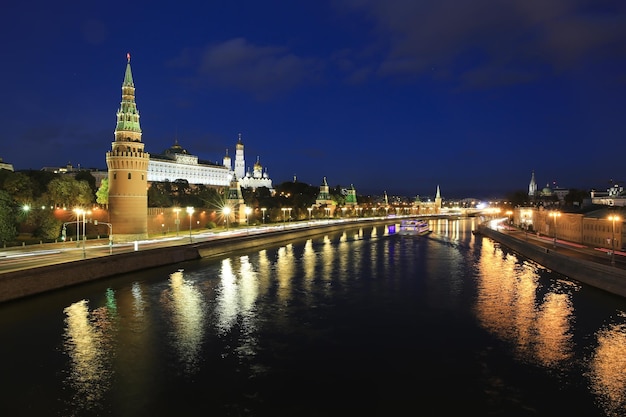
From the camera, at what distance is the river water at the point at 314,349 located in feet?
47.3

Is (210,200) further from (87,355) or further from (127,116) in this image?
(87,355)

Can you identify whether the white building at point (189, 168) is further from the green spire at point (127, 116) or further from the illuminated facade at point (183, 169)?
the green spire at point (127, 116)

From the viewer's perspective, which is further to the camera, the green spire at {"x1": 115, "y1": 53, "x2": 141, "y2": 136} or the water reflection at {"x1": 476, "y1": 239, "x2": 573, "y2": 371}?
the green spire at {"x1": 115, "y1": 53, "x2": 141, "y2": 136}

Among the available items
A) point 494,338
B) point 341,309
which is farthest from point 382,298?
point 494,338

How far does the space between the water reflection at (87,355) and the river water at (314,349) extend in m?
0.08

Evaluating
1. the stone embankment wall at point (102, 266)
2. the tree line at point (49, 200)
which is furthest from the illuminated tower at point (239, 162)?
the stone embankment wall at point (102, 266)

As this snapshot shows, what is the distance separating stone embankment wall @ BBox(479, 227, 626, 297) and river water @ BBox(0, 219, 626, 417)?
87 centimetres

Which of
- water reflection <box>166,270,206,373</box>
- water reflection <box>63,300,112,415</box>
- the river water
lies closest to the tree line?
the river water

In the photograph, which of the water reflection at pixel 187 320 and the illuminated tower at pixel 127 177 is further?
the illuminated tower at pixel 127 177

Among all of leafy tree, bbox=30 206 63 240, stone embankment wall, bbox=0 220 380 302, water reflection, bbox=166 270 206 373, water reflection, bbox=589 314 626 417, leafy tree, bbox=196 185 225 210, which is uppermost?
leafy tree, bbox=196 185 225 210

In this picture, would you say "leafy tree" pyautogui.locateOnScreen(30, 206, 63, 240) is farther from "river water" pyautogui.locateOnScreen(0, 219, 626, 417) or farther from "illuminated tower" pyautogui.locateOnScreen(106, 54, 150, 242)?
"river water" pyautogui.locateOnScreen(0, 219, 626, 417)

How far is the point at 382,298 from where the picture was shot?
2928 cm

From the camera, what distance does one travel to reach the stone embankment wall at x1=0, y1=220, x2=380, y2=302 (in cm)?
2650

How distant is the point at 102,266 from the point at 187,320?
43.4ft
